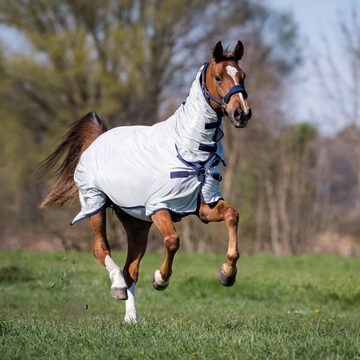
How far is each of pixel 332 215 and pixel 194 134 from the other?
95.2 ft

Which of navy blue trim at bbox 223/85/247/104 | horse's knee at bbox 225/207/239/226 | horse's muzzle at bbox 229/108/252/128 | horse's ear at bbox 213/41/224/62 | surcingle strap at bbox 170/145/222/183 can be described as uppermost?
horse's ear at bbox 213/41/224/62

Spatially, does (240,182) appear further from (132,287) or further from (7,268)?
(132,287)

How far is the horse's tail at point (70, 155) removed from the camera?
9.97 metres

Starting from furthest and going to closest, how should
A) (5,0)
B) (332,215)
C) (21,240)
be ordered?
(332,215) → (5,0) → (21,240)

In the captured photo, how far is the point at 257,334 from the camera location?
22.1ft

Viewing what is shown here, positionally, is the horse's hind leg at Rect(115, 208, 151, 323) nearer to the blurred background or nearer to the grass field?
the grass field

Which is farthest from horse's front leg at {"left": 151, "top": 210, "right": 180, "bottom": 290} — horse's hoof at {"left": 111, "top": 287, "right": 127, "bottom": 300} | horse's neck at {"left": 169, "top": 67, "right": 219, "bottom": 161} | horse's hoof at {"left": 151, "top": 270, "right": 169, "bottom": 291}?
horse's neck at {"left": 169, "top": 67, "right": 219, "bottom": 161}

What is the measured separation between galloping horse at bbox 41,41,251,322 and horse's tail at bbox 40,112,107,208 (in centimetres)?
65

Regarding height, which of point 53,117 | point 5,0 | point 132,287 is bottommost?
point 132,287

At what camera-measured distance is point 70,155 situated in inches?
396

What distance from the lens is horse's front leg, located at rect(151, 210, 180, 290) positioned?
26.1 feet

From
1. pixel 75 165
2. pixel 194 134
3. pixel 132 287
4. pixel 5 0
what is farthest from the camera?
pixel 5 0

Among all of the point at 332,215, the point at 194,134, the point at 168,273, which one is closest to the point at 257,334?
the point at 168,273

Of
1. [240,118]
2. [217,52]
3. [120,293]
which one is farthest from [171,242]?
[217,52]
